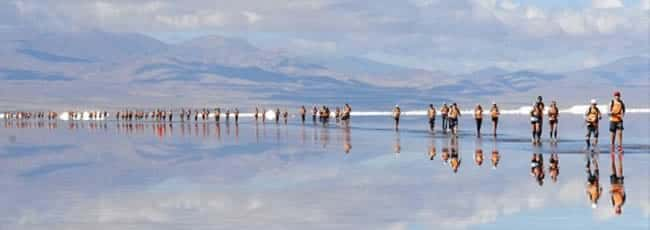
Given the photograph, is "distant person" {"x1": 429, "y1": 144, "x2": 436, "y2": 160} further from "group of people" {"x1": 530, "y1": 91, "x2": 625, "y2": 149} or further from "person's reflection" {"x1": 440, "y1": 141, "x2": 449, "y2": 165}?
"group of people" {"x1": 530, "y1": 91, "x2": 625, "y2": 149}

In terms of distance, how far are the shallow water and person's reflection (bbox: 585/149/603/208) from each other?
17 centimetres

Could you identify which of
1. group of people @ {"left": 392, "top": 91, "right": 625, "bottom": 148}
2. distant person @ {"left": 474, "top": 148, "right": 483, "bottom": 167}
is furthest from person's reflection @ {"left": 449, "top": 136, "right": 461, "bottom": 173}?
group of people @ {"left": 392, "top": 91, "right": 625, "bottom": 148}

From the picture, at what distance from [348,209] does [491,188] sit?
18.1 ft

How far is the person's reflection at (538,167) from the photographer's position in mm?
30406

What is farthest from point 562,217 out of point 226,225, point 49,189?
point 49,189

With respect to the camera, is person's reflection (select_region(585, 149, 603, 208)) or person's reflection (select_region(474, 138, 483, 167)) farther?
person's reflection (select_region(474, 138, 483, 167))

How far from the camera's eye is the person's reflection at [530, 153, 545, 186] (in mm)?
30406

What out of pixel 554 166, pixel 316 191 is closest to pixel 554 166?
pixel 554 166

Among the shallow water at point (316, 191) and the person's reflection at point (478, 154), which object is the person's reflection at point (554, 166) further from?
the person's reflection at point (478, 154)

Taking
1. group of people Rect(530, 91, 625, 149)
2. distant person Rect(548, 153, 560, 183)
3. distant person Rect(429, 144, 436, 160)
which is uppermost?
group of people Rect(530, 91, 625, 149)

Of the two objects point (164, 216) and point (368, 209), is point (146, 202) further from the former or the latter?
point (368, 209)

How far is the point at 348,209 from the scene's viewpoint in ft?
77.5

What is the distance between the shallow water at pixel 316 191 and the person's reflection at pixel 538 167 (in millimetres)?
222

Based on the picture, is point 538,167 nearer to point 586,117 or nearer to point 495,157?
point 495,157
